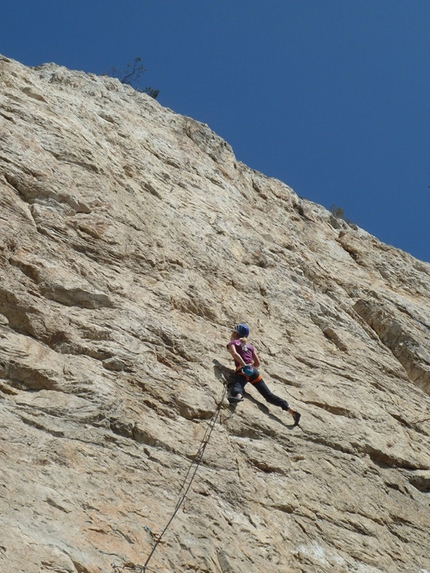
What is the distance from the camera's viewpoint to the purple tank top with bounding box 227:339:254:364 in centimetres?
1055

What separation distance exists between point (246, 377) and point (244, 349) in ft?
1.86

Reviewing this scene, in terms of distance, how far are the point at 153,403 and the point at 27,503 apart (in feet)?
8.20

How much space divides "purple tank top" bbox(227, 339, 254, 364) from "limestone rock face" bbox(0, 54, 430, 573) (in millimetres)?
306

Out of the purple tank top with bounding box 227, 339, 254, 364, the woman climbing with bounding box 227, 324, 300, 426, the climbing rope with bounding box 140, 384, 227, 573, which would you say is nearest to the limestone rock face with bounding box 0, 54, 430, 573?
the climbing rope with bounding box 140, 384, 227, 573

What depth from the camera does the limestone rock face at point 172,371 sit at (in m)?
7.47

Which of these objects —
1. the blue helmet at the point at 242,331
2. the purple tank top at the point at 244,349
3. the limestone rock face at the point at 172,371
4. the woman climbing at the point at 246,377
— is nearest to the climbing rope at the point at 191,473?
the limestone rock face at the point at 172,371

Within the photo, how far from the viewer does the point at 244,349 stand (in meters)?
10.6

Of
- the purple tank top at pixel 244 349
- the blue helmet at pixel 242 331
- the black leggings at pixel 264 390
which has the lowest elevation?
the black leggings at pixel 264 390

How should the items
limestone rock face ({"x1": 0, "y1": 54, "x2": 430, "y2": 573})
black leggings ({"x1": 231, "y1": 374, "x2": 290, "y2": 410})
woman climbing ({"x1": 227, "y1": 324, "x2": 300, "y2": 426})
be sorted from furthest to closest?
black leggings ({"x1": 231, "y1": 374, "x2": 290, "y2": 410}) → woman climbing ({"x1": 227, "y1": 324, "x2": 300, "y2": 426}) → limestone rock face ({"x1": 0, "y1": 54, "x2": 430, "y2": 573})

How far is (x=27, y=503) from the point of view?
22.2 feet

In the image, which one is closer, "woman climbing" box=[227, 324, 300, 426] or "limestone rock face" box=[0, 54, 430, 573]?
"limestone rock face" box=[0, 54, 430, 573]

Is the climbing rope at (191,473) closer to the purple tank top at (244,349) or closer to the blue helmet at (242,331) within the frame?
the purple tank top at (244,349)

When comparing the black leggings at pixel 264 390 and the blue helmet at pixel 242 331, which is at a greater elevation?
the blue helmet at pixel 242 331

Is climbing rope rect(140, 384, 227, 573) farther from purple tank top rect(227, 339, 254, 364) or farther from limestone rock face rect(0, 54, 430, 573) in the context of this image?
purple tank top rect(227, 339, 254, 364)
